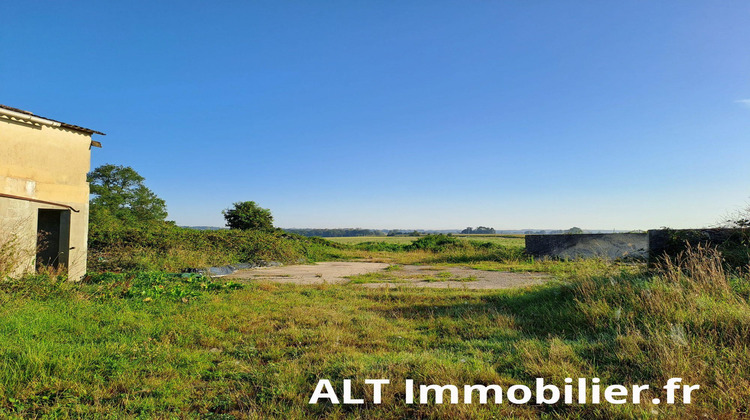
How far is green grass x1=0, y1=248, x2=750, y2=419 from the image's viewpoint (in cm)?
312

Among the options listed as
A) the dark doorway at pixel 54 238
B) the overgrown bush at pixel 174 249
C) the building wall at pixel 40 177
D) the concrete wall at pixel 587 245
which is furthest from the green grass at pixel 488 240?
the dark doorway at pixel 54 238

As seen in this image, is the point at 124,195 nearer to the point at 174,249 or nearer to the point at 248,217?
the point at 248,217

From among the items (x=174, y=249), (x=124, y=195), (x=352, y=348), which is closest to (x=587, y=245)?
(x=352, y=348)

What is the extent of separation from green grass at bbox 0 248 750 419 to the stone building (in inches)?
124

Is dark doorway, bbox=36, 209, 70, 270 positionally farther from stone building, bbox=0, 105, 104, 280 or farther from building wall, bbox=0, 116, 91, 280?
building wall, bbox=0, 116, 91, 280

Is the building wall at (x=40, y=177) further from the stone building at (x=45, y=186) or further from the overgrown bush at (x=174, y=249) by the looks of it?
the overgrown bush at (x=174, y=249)

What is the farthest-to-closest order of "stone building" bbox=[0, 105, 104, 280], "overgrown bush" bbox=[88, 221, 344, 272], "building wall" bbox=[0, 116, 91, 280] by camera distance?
1. "overgrown bush" bbox=[88, 221, 344, 272]
2. "stone building" bbox=[0, 105, 104, 280]
3. "building wall" bbox=[0, 116, 91, 280]

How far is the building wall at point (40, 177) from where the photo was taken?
897 centimetres

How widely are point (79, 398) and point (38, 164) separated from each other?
9850 mm

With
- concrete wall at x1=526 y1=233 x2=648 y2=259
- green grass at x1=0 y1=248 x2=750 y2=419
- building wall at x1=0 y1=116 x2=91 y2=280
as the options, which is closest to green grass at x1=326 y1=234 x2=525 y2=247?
concrete wall at x1=526 y1=233 x2=648 y2=259

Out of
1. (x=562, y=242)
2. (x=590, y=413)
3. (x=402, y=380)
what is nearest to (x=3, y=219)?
(x=402, y=380)

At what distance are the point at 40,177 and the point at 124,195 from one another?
94.1 ft

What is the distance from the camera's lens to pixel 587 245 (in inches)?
715

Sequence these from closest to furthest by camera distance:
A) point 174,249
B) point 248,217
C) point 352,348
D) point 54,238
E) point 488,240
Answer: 1. point 352,348
2. point 54,238
3. point 174,249
4. point 248,217
5. point 488,240
